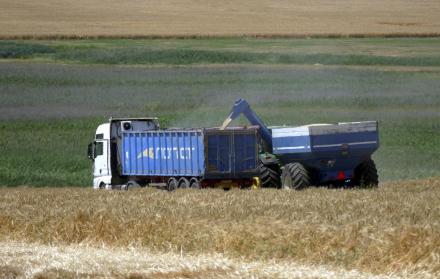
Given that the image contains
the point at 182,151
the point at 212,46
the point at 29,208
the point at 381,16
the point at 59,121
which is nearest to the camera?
the point at 29,208

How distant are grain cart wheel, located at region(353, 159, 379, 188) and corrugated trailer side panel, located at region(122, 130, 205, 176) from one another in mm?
4033

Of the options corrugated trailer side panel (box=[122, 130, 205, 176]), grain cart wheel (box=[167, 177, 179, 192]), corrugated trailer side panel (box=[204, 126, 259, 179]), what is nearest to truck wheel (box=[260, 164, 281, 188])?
corrugated trailer side panel (box=[204, 126, 259, 179])

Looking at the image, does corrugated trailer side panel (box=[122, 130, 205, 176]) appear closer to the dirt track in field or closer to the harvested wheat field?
the harvested wheat field

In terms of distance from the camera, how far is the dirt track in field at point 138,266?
11875 mm

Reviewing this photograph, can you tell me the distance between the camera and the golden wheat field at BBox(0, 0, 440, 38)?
7431 cm

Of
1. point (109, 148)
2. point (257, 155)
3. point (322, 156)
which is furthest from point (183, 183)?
point (109, 148)

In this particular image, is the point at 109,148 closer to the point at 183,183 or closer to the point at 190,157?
the point at 183,183

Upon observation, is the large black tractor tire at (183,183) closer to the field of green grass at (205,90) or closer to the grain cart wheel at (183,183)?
the grain cart wheel at (183,183)

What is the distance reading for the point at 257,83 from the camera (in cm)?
5703

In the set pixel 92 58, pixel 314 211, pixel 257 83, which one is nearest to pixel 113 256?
pixel 314 211

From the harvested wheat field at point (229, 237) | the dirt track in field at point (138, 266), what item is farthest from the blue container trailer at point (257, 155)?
the dirt track in field at point (138, 266)

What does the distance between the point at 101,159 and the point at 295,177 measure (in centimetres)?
789

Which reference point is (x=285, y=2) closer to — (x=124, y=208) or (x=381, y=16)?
(x=381, y=16)

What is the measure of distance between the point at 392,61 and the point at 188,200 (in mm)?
48788
